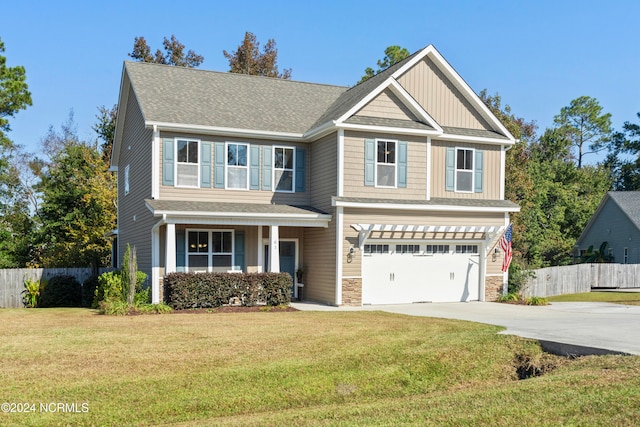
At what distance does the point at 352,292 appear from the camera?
20984 millimetres

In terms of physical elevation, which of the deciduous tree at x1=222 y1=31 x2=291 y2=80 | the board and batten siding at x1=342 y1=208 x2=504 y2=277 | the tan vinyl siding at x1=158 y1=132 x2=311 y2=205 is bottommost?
the board and batten siding at x1=342 y1=208 x2=504 y2=277

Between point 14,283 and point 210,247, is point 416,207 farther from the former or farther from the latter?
point 14,283

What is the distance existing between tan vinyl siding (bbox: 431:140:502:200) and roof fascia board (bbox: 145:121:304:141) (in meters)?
4.92

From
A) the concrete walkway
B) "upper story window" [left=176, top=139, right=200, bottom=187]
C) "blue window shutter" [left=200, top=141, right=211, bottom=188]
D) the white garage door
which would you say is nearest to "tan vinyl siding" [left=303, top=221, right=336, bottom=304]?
the concrete walkway

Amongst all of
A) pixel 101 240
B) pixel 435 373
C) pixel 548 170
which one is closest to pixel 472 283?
pixel 435 373

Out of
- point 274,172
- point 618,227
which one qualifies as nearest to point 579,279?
point 618,227

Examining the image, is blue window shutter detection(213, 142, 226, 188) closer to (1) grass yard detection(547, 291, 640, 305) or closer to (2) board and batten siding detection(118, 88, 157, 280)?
(2) board and batten siding detection(118, 88, 157, 280)

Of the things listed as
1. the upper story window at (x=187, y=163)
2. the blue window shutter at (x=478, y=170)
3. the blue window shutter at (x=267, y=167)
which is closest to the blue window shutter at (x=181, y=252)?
the upper story window at (x=187, y=163)

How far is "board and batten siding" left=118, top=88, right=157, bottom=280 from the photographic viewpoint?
22.1 metres

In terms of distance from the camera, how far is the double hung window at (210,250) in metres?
21.6

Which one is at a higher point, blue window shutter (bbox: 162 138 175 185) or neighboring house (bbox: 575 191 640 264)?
blue window shutter (bbox: 162 138 175 185)

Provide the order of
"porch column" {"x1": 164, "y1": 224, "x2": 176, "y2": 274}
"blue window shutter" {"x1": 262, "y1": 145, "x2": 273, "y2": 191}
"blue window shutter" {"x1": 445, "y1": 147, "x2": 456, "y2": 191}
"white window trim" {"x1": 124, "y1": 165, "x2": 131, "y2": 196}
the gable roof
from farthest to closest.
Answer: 1. the gable roof
2. "white window trim" {"x1": 124, "y1": 165, "x2": 131, "y2": 196}
3. "blue window shutter" {"x1": 445, "y1": 147, "x2": 456, "y2": 191}
4. "blue window shutter" {"x1": 262, "y1": 145, "x2": 273, "y2": 191}
5. "porch column" {"x1": 164, "y1": 224, "x2": 176, "y2": 274}

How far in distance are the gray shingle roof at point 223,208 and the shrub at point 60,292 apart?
645 centimetres

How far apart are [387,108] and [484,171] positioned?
15.6 feet
